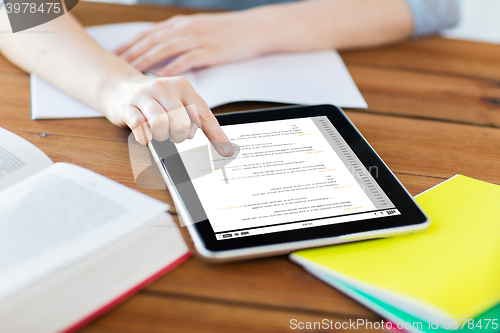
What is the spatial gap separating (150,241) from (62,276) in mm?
76

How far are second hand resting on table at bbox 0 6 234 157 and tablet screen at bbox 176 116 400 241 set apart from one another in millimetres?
22

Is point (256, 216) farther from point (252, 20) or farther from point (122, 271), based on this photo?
point (252, 20)

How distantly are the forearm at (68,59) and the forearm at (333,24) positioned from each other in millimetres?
297

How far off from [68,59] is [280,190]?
1.30ft

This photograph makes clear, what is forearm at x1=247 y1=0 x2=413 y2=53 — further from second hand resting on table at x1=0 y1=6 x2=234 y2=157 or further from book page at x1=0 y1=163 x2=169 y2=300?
book page at x1=0 y1=163 x2=169 y2=300

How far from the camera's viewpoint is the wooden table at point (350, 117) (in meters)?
0.35

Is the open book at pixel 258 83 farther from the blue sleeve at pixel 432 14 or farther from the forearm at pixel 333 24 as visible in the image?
the blue sleeve at pixel 432 14

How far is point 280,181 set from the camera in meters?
0.44

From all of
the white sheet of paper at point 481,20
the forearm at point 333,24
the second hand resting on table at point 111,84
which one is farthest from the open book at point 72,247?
the white sheet of paper at point 481,20

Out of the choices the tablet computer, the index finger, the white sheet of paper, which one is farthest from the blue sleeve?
the white sheet of paper

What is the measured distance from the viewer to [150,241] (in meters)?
0.37

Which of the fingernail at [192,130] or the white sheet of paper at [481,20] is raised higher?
the white sheet of paper at [481,20]

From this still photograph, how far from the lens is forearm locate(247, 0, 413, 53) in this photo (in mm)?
791

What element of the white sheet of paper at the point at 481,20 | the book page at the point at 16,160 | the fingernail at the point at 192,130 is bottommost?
the book page at the point at 16,160
